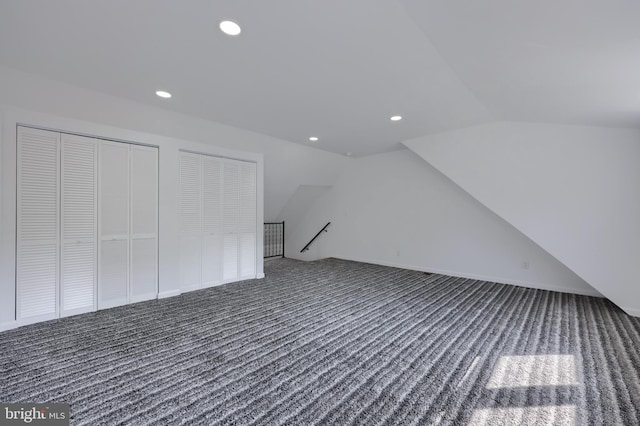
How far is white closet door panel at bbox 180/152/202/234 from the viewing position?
3967 mm

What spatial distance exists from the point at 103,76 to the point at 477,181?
5054 mm

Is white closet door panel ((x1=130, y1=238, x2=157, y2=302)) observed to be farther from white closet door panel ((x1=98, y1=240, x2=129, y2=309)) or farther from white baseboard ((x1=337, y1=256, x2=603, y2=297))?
white baseboard ((x1=337, y1=256, x2=603, y2=297))

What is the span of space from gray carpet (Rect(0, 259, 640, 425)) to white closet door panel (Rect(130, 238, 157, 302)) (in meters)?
0.20

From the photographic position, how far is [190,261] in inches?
161

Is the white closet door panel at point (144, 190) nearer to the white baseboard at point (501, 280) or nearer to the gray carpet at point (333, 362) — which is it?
the gray carpet at point (333, 362)

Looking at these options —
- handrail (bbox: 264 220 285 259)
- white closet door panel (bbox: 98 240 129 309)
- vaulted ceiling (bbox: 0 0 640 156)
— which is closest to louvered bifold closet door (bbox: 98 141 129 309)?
white closet door panel (bbox: 98 240 129 309)

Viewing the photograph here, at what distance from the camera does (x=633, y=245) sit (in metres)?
3.30

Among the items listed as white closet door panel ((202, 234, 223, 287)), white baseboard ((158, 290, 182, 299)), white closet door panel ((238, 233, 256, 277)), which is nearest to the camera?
white baseboard ((158, 290, 182, 299))

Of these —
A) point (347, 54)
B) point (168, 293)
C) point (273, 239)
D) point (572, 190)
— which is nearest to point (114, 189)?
point (168, 293)

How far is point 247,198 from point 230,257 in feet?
3.52

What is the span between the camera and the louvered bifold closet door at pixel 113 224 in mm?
3303

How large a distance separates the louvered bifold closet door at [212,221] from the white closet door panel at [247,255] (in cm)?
39

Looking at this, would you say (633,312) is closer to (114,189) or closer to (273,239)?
(114,189)

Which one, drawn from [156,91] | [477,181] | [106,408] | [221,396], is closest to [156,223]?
[156,91]
